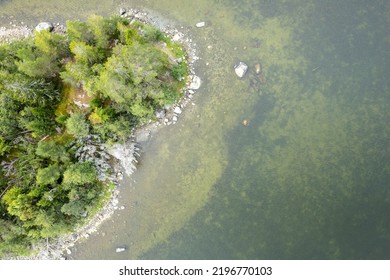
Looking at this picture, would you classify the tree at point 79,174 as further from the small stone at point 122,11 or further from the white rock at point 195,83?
the small stone at point 122,11

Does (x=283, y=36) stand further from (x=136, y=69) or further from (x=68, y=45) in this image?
(x=68, y=45)

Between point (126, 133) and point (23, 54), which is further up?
point (23, 54)

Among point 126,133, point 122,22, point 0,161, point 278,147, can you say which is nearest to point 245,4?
point 122,22

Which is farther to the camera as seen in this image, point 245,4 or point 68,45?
point 245,4

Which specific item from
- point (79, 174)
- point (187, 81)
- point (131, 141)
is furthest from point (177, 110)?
point (79, 174)

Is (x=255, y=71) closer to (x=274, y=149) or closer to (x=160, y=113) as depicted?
(x=274, y=149)
